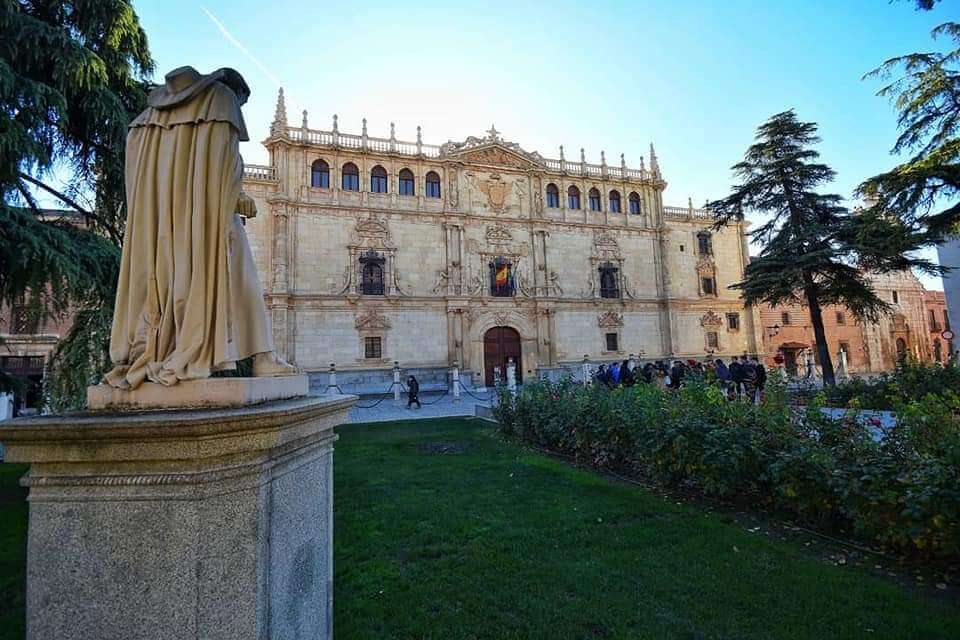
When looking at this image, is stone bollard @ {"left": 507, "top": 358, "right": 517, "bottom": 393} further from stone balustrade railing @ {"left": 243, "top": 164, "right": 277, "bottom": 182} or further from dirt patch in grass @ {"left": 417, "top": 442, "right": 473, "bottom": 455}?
stone balustrade railing @ {"left": 243, "top": 164, "right": 277, "bottom": 182}

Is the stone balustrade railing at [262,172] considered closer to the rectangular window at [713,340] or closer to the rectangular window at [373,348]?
the rectangular window at [373,348]

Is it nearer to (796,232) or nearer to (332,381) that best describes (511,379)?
(332,381)

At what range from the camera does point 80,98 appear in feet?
23.8

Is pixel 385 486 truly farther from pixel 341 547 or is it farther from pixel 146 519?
pixel 146 519

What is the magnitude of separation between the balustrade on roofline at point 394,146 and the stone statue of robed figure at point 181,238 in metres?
24.8

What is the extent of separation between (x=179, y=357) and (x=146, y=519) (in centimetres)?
72

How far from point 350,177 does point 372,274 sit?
18.5ft

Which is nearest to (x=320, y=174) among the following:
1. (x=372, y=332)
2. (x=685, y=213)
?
(x=372, y=332)

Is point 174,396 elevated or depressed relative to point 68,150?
depressed

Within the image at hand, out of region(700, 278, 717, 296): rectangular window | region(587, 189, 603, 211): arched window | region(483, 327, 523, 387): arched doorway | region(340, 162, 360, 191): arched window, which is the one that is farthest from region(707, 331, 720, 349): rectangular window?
region(340, 162, 360, 191): arched window

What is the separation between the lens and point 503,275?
90.0ft

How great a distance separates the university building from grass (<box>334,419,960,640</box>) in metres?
18.9

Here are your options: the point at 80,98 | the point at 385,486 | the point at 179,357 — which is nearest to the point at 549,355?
the point at 385,486

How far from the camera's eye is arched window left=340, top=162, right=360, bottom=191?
1005 inches
